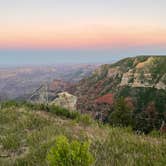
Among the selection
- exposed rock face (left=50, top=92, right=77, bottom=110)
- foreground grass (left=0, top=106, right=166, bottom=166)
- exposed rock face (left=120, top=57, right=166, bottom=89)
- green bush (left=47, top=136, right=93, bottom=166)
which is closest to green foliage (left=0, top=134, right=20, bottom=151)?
foreground grass (left=0, top=106, right=166, bottom=166)

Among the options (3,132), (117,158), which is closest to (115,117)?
(3,132)

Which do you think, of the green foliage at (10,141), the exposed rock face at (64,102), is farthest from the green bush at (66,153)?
the exposed rock face at (64,102)

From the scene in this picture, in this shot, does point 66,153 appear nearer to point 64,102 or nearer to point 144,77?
point 64,102

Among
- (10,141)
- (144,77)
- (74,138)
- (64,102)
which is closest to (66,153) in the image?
(74,138)

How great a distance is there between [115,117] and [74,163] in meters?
31.7

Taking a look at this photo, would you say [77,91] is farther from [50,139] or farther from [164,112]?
[50,139]

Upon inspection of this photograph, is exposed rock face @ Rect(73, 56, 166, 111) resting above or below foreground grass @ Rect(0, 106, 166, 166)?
below

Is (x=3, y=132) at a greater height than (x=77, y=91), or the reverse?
(x=3, y=132)

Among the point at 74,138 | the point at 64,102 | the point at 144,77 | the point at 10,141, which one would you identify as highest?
the point at 74,138

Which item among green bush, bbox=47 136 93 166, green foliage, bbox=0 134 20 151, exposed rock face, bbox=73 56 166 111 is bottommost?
exposed rock face, bbox=73 56 166 111

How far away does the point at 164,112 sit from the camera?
5581cm

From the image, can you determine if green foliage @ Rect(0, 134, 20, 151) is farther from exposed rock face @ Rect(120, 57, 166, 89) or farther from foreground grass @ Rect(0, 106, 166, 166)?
exposed rock face @ Rect(120, 57, 166, 89)

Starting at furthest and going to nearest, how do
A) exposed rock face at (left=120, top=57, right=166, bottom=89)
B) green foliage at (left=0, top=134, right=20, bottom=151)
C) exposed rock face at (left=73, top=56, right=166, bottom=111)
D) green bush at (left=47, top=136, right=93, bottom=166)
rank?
exposed rock face at (left=120, top=57, right=166, bottom=89) → exposed rock face at (left=73, top=56, right=166, bottom=111) → green foliage at (left=0, top=134, right=20, bottom=151) → green bush at (left=47, top=136, right=93, bottom=166)

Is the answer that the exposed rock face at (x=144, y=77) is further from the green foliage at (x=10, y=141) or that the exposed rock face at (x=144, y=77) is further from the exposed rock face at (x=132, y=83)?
the green foliage at (x=10, y=141)
